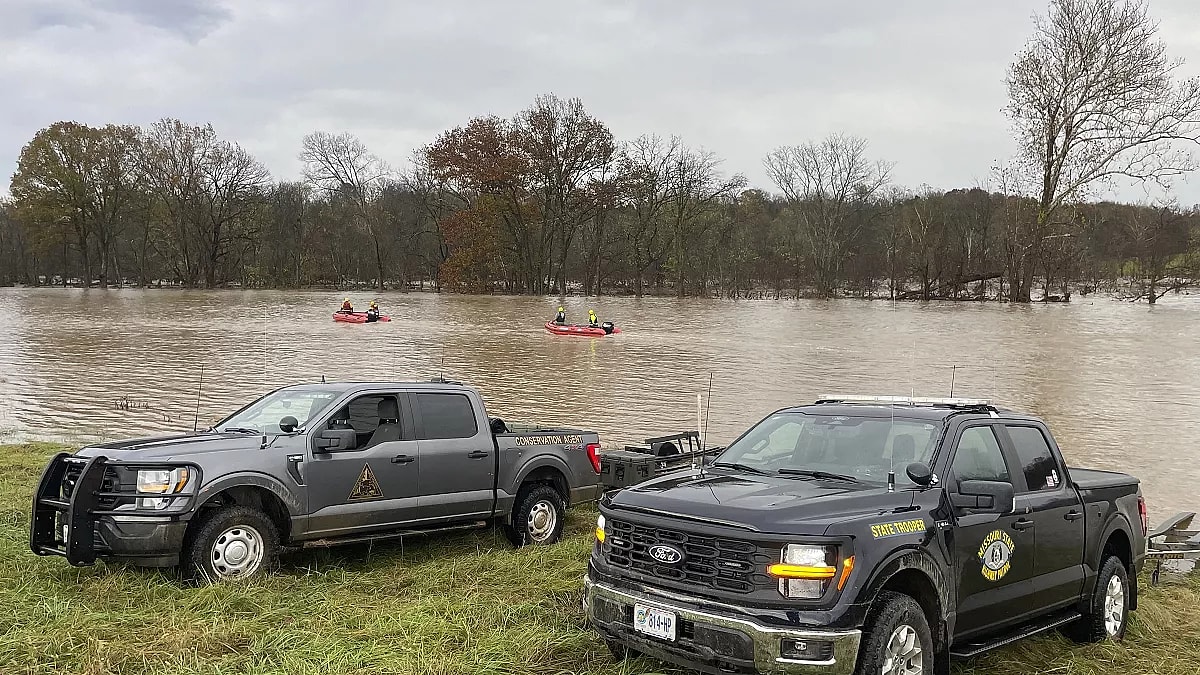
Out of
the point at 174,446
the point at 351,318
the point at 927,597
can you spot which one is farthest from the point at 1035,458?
the point at 351,318

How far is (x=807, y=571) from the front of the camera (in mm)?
4871

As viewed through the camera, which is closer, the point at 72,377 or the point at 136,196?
the point at 72,377

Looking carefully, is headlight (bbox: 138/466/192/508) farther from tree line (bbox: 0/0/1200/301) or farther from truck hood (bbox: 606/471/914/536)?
tree line (bbox: 0/0/1200/301)

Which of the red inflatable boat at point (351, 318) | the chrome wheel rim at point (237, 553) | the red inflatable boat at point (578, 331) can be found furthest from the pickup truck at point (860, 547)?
the red inflatable boat at point (351, 318)

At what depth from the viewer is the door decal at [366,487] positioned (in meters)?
8.12

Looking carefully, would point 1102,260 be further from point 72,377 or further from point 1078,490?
point 1078,490

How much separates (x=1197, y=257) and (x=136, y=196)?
9583cm

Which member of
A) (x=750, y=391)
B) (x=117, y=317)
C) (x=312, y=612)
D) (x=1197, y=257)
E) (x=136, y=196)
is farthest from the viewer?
(x=136, y=196)

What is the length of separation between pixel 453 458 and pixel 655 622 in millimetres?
4075

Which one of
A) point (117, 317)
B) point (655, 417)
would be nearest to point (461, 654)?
point (655, 417)

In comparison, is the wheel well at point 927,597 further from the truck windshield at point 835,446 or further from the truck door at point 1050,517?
the truck door at point 1050,517

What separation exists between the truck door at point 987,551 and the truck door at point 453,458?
15.0ft

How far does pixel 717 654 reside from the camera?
4941 millimetres

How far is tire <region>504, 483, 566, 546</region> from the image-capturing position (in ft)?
30.8
